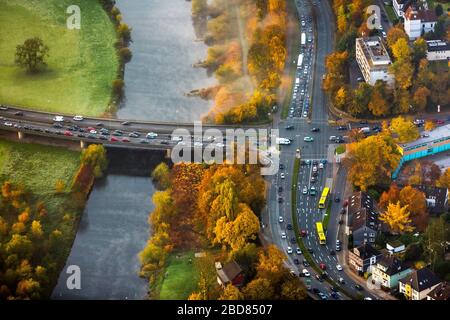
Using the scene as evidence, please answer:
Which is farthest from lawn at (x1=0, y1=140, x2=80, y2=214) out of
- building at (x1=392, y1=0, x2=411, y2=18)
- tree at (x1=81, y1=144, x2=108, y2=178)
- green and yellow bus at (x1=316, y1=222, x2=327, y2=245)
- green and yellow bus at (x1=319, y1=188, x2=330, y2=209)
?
building at (x1=392, y1=0, x2=411, y2=18)

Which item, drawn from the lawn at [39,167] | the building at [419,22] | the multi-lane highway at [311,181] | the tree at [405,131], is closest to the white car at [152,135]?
the lawn at [39,167]

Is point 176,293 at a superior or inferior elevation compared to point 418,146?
inferior

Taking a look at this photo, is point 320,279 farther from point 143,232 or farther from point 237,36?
point 237,36

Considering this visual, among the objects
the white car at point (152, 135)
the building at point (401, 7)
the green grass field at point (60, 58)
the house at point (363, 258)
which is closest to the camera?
the house at point (363, 258)

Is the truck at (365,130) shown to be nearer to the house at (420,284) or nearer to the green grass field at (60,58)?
the house at (420,284)

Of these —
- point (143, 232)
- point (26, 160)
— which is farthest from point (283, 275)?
point (26, 160)

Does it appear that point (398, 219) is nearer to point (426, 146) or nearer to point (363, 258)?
point (363, 258)

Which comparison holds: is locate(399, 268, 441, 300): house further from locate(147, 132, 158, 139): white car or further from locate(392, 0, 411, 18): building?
locate(392, 0, 411, 18): building
